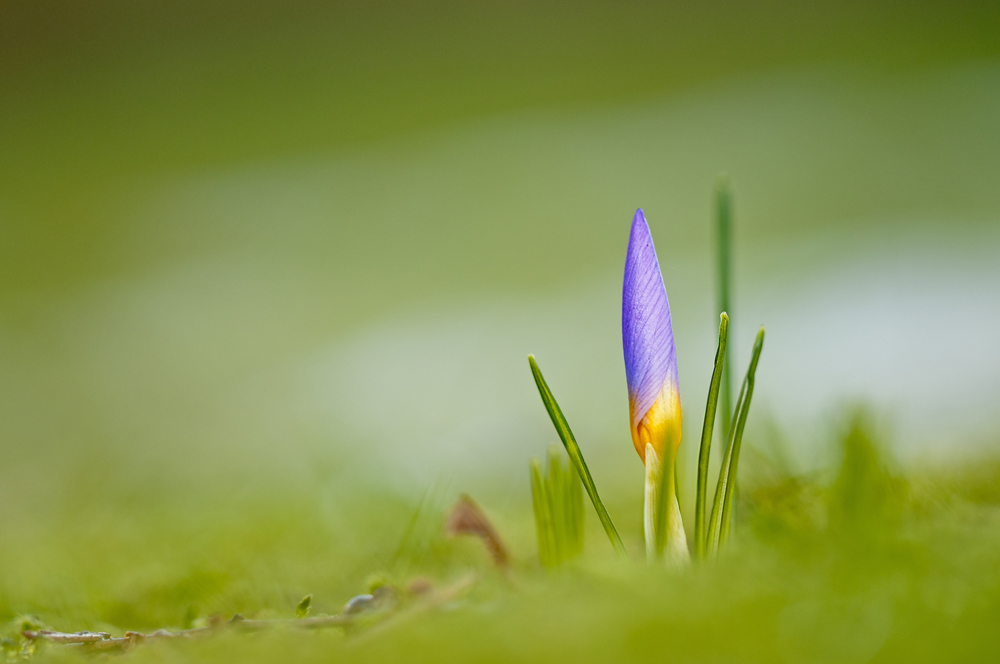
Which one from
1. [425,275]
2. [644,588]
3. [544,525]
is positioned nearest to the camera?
[644,588]

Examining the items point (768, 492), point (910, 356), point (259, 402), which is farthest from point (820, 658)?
point (259, 402)

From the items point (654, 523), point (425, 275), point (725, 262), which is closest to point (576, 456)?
point (654, 523)

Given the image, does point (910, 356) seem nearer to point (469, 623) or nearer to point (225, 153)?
point (469, 623)

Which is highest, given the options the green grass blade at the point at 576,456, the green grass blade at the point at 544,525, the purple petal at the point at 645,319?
the purple petal at the point at 645,319

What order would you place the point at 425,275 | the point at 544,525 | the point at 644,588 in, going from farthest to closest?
1. the point at 425,275
2. the point at 544,525
3. the point at 644,588

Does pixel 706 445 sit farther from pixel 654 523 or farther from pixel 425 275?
pixel 425 275
